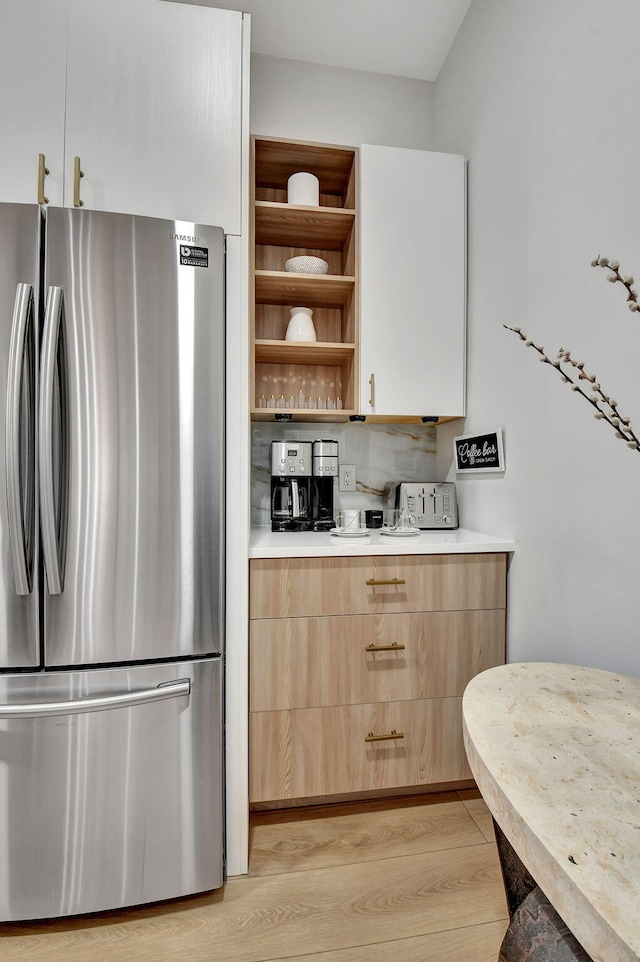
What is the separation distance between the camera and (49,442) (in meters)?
1.31

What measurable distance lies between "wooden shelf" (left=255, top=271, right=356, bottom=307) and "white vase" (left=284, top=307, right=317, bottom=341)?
0.33 feet

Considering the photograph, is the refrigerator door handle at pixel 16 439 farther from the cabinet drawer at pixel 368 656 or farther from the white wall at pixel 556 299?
the white wall at pixel 556 299

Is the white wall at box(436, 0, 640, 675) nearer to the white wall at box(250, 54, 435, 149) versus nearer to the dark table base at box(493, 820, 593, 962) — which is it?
the white wall at box(250, 54, 435, 149)

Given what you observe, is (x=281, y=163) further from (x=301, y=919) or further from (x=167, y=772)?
(x=301, y=919)

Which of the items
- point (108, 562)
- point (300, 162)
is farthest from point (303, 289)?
point (108, 562)

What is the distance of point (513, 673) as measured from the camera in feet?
3.49

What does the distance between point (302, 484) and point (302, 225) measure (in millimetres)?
1101

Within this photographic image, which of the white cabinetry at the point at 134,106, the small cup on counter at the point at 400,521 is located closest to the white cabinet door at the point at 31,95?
the white cabinetry at the point at 134,106

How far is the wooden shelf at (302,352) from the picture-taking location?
6.88 ft

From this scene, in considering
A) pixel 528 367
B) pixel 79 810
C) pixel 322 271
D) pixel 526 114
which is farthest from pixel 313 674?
pixel 526 114

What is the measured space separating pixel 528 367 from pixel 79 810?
1863 mm

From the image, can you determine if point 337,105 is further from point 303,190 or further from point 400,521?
point 400,521

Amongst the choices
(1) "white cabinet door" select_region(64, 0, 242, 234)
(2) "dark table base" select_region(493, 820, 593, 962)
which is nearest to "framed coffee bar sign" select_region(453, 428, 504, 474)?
(1) "white cabinet door" select_region(64, 0, 242, 234)

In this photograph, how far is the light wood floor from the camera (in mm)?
1283
